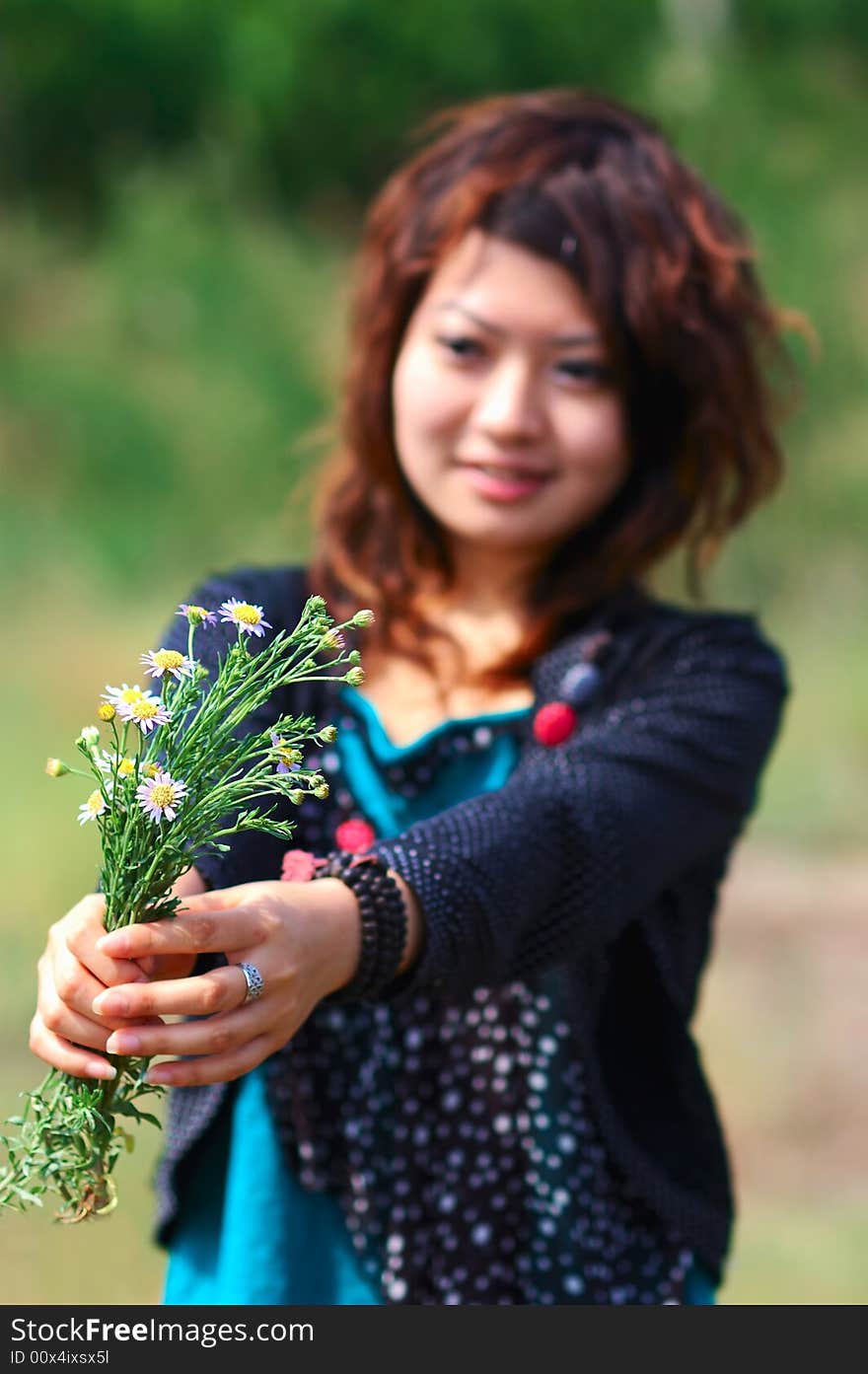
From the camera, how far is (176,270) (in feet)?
18.5

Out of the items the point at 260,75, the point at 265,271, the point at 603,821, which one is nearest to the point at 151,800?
the point at 603,821

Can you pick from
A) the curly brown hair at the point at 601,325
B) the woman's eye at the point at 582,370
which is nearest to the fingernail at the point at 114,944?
the curly brown hair at the point at 601,325

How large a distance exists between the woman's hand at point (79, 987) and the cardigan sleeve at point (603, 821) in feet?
0.68

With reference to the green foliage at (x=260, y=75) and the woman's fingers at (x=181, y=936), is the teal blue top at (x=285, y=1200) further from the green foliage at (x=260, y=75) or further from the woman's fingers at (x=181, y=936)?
the green foliage at (x=260, y=75)

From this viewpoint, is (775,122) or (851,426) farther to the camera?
(775,122)

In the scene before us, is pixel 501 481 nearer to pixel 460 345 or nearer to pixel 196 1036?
pixel 460 345

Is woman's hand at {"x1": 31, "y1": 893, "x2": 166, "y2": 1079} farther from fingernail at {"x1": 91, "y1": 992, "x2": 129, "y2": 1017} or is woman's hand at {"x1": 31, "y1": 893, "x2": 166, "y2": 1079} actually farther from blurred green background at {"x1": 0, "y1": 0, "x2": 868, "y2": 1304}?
blurred green background at {"x1": 0, "y1": 0, "x2": 868, "y2": 1304}

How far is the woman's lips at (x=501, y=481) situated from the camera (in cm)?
149

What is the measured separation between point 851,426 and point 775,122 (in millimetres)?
1283

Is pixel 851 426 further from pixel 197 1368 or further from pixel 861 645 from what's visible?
pixel 197 1368

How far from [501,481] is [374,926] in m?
0.51

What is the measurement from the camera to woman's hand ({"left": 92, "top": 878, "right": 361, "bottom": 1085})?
0.99 m

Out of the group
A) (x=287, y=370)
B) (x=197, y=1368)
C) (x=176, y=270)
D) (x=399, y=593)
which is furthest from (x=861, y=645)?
(x=197, y=1368)

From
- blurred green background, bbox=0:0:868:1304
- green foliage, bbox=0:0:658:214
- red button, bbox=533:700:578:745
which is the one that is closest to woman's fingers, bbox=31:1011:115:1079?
red button, bbox=533:700:578:745
